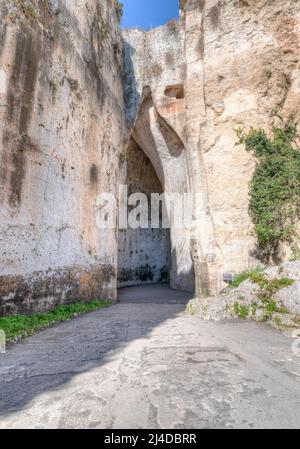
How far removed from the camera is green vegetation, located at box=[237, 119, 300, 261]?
29.8 feet

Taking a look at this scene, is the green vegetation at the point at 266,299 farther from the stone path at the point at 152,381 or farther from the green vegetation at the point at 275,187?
the green vegetation at the point at 275,187

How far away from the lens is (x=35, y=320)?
19.1 feet

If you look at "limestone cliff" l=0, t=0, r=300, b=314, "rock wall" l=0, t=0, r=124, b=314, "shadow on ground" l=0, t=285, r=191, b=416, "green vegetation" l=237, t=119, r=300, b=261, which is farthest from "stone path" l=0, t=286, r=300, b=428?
"green vegetation" l=237, t=119, r=300, b=261

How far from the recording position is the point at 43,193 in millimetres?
7121

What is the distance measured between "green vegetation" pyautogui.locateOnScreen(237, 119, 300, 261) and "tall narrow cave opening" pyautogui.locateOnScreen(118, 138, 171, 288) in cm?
1155

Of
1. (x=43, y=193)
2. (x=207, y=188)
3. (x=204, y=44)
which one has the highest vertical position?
(x=204, y=44)

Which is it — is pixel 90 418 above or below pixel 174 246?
below

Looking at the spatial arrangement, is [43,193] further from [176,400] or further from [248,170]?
[248,170]

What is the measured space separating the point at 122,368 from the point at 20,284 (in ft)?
12.9

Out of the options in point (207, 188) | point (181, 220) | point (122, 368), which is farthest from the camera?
point (181, 220)

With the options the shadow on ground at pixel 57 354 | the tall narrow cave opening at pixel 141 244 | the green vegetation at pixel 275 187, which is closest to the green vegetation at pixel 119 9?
the tall narrow cave opening at pixel 141 244

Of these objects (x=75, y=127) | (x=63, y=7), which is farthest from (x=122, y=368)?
(x=63, y=7)

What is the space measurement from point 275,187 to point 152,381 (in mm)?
8263

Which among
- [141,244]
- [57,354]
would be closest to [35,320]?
[57,354]
